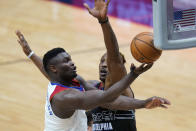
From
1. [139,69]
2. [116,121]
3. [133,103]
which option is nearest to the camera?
[139,69]

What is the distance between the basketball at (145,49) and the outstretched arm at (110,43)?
0.19 meters

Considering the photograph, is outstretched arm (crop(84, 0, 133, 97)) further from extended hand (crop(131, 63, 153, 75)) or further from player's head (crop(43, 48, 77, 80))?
extended hand (crop(131, 63, 153, 75))

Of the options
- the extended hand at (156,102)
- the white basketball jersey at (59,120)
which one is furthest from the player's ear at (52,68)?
the extended hand at (156,102)

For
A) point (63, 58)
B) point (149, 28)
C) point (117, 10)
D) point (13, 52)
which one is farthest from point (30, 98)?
point (117, 10)

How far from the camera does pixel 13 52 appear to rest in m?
10.7

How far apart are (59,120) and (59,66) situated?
519mm

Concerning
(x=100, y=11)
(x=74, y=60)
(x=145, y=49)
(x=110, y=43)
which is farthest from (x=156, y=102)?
(x=74, y=60)

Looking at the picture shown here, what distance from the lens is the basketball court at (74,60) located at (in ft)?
25.6

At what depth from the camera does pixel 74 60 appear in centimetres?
1021

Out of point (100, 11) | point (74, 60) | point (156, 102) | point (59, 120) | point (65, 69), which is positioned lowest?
point (74, 60)

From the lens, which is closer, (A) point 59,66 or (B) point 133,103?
(B) point 133,103

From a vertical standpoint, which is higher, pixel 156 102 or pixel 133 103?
pixel 156 102

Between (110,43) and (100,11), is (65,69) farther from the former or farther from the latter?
(100,11)

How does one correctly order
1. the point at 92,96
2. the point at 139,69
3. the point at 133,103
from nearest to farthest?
the point at 139,69 < the point at 92,96 < the point at 133,103
